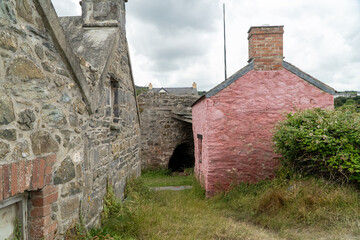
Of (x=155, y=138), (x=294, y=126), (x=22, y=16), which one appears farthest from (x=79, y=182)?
(x=155, y=138)

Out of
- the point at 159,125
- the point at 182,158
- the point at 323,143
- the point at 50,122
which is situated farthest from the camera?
the point at 182,158

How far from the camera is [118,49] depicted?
5426 millimetres

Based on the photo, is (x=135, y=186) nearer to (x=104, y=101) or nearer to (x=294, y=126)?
(x=104, y=101)

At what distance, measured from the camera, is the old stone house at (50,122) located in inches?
89.4

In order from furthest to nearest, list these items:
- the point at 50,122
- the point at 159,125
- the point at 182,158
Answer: the point at 182,158
the point at 159,125
the point at 50,122

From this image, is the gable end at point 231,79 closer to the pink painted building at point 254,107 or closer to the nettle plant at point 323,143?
the pink painted building at point 254,107

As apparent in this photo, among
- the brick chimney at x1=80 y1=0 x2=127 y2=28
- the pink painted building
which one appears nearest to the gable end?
the pink painted building

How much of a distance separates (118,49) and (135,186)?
3.19 meters

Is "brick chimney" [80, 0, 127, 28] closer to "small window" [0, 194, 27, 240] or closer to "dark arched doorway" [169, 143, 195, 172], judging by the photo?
"small window" [0, 194, 27, 240]

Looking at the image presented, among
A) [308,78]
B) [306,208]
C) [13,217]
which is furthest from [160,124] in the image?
[13,217]

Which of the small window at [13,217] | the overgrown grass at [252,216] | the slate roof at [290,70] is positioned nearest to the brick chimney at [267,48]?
the slate roof at [290,70]

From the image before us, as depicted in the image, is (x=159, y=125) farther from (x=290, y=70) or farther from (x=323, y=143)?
(x=323, y=143)

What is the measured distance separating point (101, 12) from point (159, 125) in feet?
25.0

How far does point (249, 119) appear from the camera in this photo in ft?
25.2
